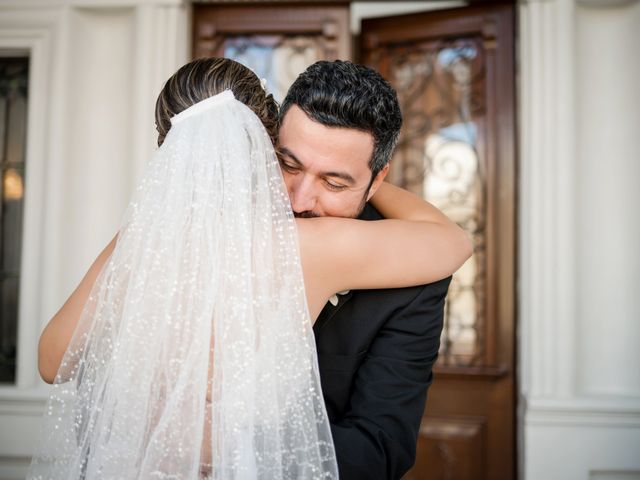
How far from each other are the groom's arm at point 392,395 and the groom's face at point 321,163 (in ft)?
1.16

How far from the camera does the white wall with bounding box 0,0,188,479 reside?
354 centimetres

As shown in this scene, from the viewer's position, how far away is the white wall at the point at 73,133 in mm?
3543

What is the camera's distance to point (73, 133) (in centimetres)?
366

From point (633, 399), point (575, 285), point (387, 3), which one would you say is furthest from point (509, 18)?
point (633, 399)

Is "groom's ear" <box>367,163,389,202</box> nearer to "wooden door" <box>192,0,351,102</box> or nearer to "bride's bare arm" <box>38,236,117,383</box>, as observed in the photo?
"bride's bare arm" <box>38,236,117,383</box>

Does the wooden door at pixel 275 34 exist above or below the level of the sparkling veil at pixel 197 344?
above

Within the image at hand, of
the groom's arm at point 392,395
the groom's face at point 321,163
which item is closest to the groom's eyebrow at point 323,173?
the groom's face at point 321,163

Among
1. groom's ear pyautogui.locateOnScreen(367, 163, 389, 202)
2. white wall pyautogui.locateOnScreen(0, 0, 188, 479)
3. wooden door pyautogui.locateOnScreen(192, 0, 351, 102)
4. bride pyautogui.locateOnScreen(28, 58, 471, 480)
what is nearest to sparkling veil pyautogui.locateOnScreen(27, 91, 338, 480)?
bride pyautogui.locateOnScreen(28, 58, 471, 480)

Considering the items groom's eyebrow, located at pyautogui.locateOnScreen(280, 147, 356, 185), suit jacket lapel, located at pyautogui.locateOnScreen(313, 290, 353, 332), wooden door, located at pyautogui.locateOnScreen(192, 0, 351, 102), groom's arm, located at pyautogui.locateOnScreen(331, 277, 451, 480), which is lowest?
groom's arm, located at pyautogui.locateOnScreen(331, 277, 451, 480)

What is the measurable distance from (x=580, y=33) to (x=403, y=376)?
268 centimetres

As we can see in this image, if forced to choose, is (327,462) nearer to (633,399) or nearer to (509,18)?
(633,399)

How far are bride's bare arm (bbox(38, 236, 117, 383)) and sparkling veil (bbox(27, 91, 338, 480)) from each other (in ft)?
0.11

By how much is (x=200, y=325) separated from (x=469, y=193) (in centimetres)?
276

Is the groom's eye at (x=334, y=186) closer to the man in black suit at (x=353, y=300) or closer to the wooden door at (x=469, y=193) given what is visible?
the man in black suit at (x=353, y=300)
